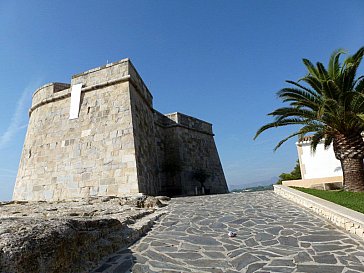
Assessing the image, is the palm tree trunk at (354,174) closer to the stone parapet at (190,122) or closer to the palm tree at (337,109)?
the palm tree at (337,109)

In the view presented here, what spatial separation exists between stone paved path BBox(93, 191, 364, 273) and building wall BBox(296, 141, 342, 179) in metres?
12.5

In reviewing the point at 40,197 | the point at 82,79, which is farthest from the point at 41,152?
the point at 82,79

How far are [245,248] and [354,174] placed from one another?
762cm

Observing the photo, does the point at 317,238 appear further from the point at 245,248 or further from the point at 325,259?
the point at 245,248

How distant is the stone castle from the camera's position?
9.77 metres

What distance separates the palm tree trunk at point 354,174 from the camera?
→ 28.9 feet

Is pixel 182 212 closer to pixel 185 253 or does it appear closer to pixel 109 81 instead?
pixel 185 253

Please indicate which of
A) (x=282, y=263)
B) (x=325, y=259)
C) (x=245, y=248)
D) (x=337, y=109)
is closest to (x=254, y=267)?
(x=282, y=263)

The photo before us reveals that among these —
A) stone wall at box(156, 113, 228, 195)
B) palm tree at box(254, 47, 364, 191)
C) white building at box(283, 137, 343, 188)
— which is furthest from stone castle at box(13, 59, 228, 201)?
white building at box(283, 137, 343, 188)

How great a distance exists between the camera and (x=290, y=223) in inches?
→ 185

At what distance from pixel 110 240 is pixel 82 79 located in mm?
9979

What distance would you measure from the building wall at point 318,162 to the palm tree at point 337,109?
22.1ft

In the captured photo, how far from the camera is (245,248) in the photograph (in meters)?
3.41

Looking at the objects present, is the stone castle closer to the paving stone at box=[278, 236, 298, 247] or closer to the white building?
the paving stone at box=[278, 236, 298, 247]
